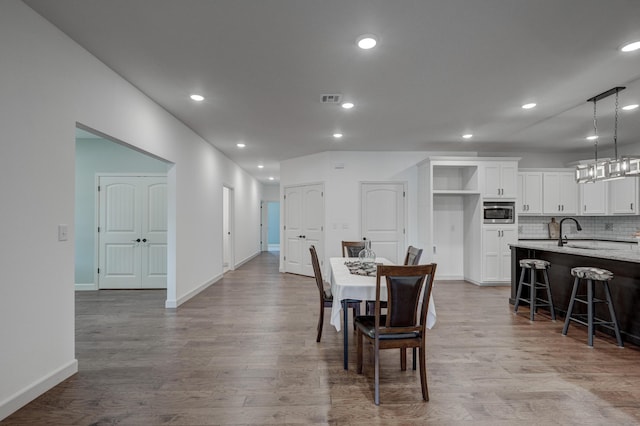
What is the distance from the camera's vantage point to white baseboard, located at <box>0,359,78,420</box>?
206cm

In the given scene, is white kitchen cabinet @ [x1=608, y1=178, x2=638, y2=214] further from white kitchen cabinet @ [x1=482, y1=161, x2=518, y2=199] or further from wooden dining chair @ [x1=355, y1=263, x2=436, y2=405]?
wooden dining chair @ [x1=355, y1=263, x2=436, y2=405]

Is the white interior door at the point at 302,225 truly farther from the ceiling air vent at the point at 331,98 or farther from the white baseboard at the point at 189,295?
the ceiling air vent at the point at 331,98

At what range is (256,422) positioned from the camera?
2053 millimetres

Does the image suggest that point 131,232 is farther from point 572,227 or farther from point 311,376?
point 572,227

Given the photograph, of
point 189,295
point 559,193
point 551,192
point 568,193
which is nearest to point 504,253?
point 551,192

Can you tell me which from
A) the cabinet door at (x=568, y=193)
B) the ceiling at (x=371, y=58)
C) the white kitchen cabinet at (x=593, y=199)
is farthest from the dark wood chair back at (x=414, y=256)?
the white kitchen cabinet at (x=593, y=199)

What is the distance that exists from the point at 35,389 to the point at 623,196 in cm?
879

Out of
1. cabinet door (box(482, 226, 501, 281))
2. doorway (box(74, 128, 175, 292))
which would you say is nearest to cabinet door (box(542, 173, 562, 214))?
cabinet door (box(482, 226, 501, 281))

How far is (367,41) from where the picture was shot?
2.54 m

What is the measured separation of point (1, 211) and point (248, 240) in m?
8.20

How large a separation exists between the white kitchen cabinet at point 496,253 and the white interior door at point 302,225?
3161mm

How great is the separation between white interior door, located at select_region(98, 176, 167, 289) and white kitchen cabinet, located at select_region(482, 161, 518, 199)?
603 cm

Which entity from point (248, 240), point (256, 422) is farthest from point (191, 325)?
point (248, 240)

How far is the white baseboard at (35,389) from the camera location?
6.75 feet
